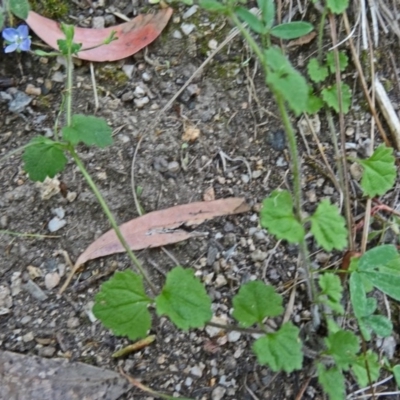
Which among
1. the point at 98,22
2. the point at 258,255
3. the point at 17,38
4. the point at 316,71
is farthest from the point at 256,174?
the point at 17,38

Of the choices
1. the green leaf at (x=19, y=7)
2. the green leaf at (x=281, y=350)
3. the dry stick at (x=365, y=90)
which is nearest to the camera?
the green leaf at (x=281, y=350)

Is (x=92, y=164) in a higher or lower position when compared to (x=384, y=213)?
higher

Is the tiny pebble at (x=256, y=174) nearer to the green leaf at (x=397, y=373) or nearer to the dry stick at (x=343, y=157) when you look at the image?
the dry stick at (x=343, y=157)

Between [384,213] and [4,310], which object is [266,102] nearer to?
[384,213]

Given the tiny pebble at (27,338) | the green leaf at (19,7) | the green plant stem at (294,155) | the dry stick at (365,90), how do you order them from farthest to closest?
the dry stick at (365,90) < the green leaf at (19,7) < the tiny pebble at (27,338) < the green plant stem at (294,155)

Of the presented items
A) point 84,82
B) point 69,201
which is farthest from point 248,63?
point 69,201

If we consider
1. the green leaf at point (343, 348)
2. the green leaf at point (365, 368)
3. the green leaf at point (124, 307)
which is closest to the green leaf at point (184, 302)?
the green leaf at point (124, 307)
